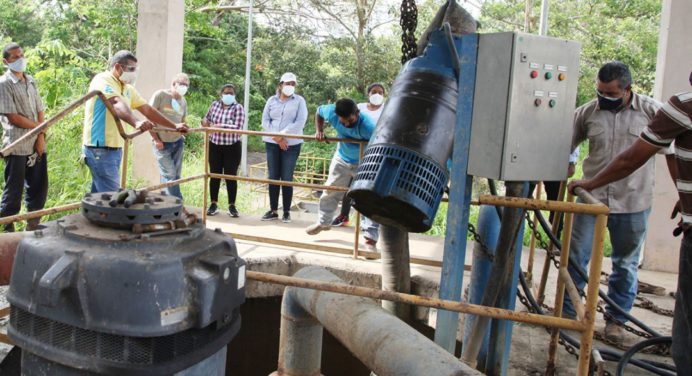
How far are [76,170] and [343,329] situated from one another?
22.7 feet

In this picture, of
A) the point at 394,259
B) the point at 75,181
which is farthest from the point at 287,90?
the point at 394,259

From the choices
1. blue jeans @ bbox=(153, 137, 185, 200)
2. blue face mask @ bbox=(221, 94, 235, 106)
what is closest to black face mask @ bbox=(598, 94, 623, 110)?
blue jeans @ bbox=(153, 137, 185, 200)

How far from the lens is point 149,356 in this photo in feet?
5.38

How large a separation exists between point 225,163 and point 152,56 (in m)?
2.10

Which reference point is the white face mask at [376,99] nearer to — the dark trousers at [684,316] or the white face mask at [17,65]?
the white face mask at [17,65]

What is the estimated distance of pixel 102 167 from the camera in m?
5.78

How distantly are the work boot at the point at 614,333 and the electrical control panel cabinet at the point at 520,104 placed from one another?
1.82 metres

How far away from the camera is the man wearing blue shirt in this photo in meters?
5.86

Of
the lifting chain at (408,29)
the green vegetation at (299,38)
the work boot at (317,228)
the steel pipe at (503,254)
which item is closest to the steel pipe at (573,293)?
the steel pipe at (503,254)

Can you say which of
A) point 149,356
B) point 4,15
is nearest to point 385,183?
point 149,356

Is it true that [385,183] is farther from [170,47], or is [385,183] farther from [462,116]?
[170,47]

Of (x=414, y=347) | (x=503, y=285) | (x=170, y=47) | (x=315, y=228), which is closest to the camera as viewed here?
(x=414, y=347)

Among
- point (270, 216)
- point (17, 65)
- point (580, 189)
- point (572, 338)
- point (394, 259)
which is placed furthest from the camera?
point (270, 216)

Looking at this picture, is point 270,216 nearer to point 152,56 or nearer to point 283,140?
point 283,140
